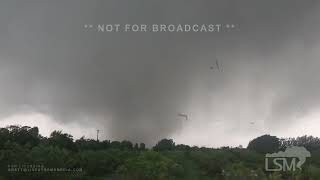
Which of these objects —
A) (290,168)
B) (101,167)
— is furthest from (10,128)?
(290,168)

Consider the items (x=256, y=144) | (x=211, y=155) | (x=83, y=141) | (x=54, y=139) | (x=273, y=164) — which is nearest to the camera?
(x=273, y=164)

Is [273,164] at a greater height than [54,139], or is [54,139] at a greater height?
[54,139]

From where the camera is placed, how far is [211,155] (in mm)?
55562

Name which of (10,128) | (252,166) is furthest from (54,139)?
(252,166)

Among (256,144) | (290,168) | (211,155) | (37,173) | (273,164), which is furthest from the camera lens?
(256,144)

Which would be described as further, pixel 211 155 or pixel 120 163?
pixel 211 155

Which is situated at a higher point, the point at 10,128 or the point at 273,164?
the point at 10,128

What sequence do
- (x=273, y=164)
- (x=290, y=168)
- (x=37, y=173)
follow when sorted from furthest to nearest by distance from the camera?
(x=273, y=164), (x=290, y=168), (x=37, y=173)

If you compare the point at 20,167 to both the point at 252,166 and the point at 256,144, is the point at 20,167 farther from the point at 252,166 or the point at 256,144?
the point at 256,144

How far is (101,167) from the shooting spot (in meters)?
49.8

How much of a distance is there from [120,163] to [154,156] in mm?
4181

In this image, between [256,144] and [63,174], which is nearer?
[63,174]

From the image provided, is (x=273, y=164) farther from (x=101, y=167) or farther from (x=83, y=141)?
(x=83, y=141)

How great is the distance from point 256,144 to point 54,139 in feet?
107
